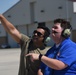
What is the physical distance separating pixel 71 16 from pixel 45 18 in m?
6.12

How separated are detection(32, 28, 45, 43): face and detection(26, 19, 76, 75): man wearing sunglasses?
986mm

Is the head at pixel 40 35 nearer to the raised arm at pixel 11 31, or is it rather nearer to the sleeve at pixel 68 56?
the raised arm at pixel 11 31

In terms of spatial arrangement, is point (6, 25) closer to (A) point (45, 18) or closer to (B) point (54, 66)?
(B) point (54, 66)

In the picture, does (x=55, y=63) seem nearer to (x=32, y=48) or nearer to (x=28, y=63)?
(x=28, y=63)

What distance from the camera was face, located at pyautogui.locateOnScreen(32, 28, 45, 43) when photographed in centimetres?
515

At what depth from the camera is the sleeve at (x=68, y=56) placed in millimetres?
3809

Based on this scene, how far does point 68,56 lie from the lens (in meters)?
3.83

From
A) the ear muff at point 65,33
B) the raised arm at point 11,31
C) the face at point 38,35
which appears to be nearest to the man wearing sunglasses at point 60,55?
the ear muff at point 65,33

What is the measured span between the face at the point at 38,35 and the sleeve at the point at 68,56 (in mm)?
1285

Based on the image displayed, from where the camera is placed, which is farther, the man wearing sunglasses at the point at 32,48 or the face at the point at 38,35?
the face at the point at 38,35

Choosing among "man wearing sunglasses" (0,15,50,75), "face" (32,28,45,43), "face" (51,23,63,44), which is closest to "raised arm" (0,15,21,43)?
"man wearing sunglasses" (0,15,50,75)

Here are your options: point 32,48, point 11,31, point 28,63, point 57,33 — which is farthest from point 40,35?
point 57,33

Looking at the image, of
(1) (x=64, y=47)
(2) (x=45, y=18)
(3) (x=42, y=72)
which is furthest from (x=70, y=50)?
(2) (x=45, y=18)

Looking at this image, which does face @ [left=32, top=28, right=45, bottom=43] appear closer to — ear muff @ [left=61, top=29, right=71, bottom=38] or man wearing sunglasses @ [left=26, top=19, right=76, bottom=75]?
man wearing sunglasses @ [left=26, top=19, right=76, bottom=75]
